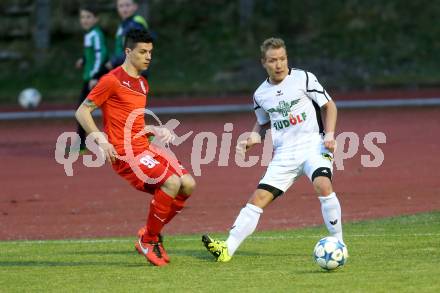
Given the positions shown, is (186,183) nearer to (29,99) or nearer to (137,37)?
(137,37)

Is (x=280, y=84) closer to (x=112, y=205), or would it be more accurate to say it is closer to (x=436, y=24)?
(x=112, y=205)

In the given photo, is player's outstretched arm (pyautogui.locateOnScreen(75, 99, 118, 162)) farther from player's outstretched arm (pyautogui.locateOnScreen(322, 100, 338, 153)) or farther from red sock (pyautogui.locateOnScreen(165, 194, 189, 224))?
player's outstretched arm (pyautogui.locateOnScreen(322, 100, 338, 153))

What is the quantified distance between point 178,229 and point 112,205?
2.20 m

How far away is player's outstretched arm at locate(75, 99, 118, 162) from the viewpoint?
9.17m

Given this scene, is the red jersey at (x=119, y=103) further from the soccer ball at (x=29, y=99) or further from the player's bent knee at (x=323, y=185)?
the soccer ball at (x=29, y=99)

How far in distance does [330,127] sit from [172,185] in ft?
4.63

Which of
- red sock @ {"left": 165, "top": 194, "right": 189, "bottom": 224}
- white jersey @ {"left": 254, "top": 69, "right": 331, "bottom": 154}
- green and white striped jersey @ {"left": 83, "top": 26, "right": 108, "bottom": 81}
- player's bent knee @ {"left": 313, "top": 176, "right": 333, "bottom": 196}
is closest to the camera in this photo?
player's bent knee @ {"left": 313, "top": 176, "right": 333, "bottom": 196}

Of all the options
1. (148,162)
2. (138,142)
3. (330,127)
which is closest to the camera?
(330,127)

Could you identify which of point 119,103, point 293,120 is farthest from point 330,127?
point 119,103

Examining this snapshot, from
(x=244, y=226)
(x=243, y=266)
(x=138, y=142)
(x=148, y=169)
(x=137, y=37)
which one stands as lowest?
(x=243, y=266)

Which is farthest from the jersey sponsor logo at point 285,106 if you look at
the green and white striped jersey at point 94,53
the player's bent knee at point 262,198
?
the green and white striped jersey at point 94,53

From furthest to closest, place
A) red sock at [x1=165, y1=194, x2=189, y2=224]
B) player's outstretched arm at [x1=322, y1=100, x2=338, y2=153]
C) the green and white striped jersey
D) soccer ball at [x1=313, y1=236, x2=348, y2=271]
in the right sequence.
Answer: the green and white striped jersey → red sock at [x1=165, y1=194, x2=189, y2=224] → player's outstretched arm at [x1=322, y1=100, x2=338, y2=153] → soccer ball at [x1=313, y1=236, x2=348, y2=271]

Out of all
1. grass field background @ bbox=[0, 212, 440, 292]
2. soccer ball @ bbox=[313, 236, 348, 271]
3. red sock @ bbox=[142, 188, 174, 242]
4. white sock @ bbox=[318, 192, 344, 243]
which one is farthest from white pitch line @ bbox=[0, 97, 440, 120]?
soccer ball @ bbox=[313, 236, 348, 271]

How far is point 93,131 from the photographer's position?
367 inches
